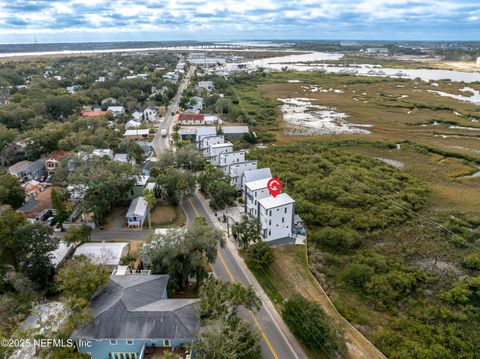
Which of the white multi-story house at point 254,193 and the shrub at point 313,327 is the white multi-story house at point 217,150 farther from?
the shrub at point 313,327

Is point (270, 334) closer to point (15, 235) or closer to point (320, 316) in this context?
point (320, 316)

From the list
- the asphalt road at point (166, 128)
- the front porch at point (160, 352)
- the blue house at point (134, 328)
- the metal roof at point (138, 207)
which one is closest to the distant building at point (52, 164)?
the asphalt road at point (166, 128)

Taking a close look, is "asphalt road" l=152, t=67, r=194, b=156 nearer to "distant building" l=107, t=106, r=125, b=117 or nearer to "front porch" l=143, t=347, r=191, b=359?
"distant building" l=107, t=106, r=125, b=117

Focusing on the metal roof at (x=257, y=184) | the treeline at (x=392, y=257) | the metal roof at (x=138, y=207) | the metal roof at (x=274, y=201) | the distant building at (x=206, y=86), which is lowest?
the treeline at (x=392, y=257)

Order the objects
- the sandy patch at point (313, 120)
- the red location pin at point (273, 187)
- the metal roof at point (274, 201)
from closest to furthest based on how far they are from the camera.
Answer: the metal roof at point (274, 201) < the red location pin at point (273, 187) < the sandy patch at point (313, 120)

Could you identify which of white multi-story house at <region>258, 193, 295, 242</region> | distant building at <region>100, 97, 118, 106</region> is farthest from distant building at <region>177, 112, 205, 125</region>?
white multi-story house at <region>258, 193, 295, 242</region>

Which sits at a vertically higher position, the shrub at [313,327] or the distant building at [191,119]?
the distant building at [191,119]

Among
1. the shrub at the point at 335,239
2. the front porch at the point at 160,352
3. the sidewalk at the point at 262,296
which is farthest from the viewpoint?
the shrub at the point at 335,239

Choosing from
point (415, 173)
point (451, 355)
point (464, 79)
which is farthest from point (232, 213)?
point (464, 79)
